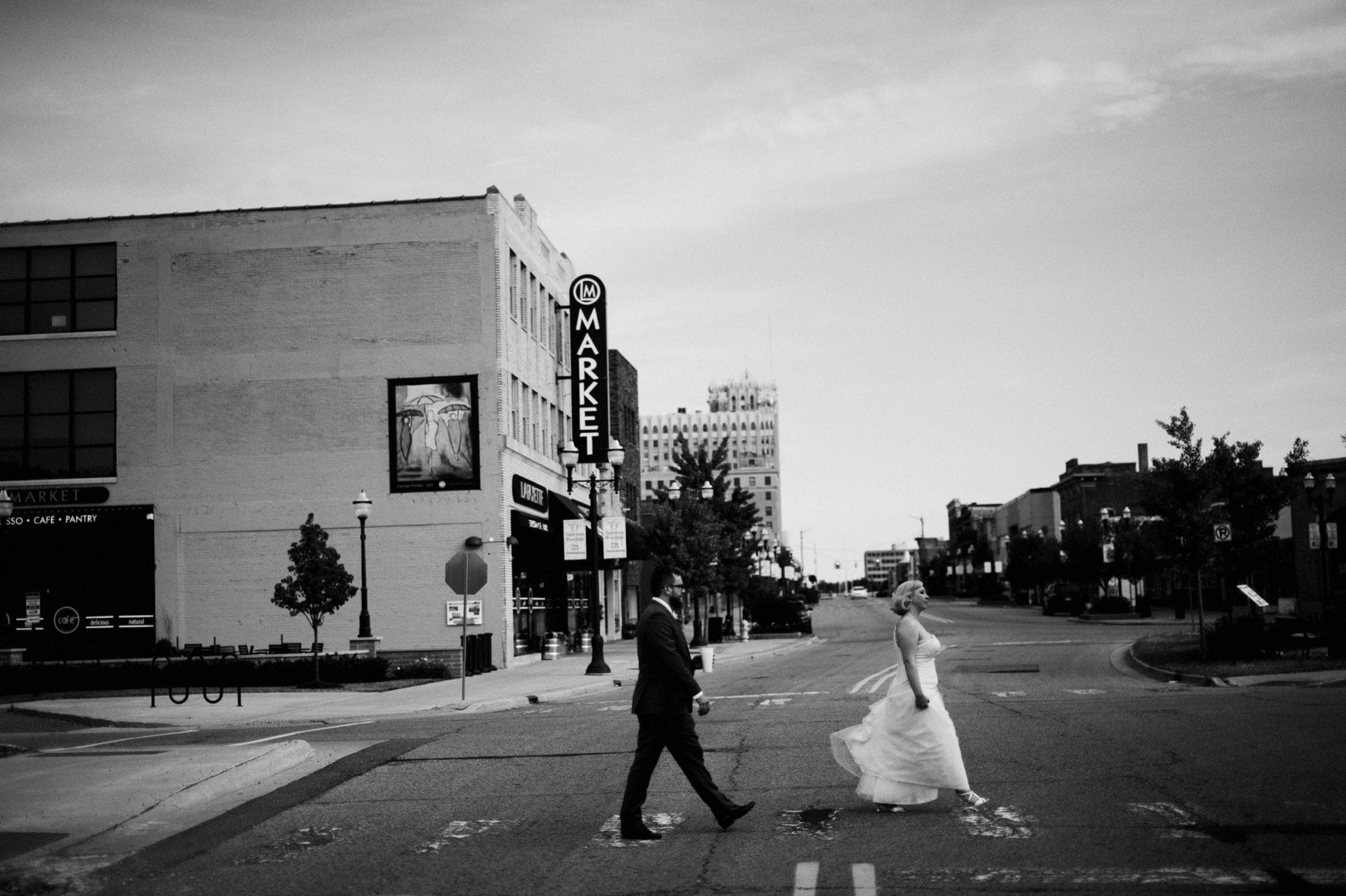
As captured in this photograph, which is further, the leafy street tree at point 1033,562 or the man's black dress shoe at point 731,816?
the leafy street tree at point 1033,562

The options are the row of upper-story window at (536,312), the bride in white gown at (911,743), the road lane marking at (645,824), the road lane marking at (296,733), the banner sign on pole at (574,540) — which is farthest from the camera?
the row of upper-story window at (536,312)

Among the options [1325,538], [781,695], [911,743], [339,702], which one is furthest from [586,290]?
[911,743]

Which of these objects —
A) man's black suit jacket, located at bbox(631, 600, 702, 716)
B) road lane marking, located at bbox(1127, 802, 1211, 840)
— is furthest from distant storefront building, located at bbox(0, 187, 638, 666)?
road lane marking, located at bbox(1127, 802, 1211, 840)

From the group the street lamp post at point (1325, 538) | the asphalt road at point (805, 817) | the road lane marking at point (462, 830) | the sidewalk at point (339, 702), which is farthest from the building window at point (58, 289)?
the road lane marking at point (462, 830)

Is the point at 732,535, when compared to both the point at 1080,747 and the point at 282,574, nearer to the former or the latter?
the point at 282,574

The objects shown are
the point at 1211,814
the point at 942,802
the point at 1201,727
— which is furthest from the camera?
the point at 1201,727

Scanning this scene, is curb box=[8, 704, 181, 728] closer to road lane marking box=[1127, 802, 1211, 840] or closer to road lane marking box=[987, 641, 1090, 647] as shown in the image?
road lane marking box=[1127, 802, 1211, 840]

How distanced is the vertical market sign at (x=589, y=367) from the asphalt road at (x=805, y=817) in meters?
23.9

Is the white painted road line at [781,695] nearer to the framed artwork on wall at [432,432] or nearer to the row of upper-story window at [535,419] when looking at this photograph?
the framed artwork on wall at [432,432]

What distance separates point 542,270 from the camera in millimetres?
46625

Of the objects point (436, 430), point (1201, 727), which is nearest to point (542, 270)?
point (436, 430)

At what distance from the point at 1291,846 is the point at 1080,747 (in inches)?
211

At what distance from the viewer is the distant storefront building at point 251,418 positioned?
130ft

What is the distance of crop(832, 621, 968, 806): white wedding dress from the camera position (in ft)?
33.2
